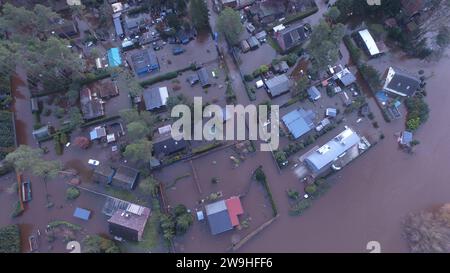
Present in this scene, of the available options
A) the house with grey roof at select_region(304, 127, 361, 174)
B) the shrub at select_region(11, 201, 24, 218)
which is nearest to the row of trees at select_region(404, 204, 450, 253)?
the house with grey roof at select_region(304, 127, 361, 174)

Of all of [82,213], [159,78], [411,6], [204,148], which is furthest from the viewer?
[411,6]

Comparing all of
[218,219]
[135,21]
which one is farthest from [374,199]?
[135,21]

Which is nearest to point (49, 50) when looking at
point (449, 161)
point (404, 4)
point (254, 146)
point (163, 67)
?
point (163, 67)

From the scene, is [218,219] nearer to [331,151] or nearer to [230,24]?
→ [331,151]

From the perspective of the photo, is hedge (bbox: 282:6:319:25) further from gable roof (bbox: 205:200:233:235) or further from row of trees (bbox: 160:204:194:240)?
row of trees (bbox: 160:204:194:240)

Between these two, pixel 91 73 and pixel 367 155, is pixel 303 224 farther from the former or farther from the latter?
pixel 91 73

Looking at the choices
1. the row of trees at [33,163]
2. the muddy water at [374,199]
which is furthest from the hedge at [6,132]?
the muddy water at [374,199]

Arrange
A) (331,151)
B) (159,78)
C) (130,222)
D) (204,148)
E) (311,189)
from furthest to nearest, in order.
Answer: (159,78) < (204,148) < (331,151) < (311,189) < (130,222)
